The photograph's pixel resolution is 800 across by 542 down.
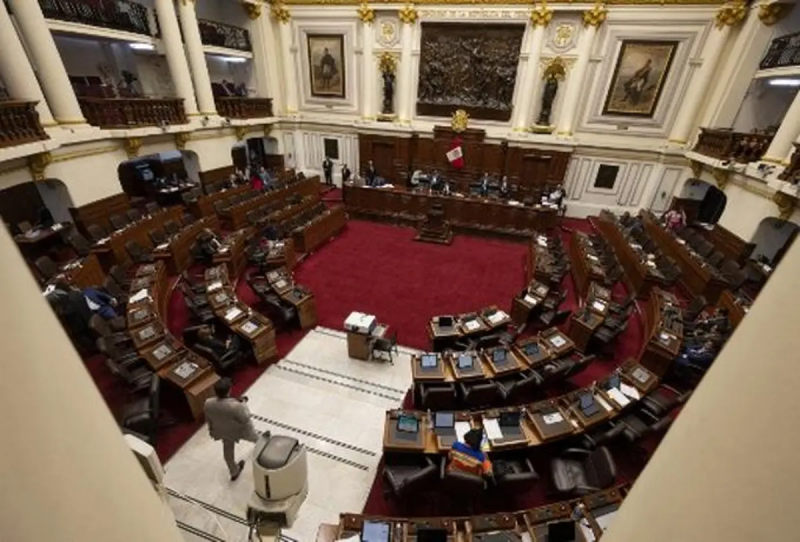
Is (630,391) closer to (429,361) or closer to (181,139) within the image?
(429,361)

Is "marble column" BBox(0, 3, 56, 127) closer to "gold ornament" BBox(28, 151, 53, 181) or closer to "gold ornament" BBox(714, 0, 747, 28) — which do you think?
"gold ornament" BBox(28, 151, 53, 181)

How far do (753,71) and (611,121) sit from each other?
12.5ft

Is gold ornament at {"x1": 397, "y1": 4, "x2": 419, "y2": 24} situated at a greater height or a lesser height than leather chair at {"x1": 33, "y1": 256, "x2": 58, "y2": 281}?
greater

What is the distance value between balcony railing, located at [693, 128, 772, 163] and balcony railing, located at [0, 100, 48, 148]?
17346 mm

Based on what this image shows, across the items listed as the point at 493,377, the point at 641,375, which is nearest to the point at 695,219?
the point at 641,375

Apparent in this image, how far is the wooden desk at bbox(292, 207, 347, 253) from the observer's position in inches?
438

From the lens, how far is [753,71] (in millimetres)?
11344

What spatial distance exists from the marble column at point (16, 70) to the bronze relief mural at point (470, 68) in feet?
38.1

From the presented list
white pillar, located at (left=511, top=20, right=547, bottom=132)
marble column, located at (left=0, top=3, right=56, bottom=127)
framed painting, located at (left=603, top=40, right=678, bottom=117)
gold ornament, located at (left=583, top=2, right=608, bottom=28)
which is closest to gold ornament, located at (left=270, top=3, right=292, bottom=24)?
marble column, located at (left=0, top=3, right=56, bottom=127)

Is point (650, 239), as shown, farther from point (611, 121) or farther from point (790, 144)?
point (611, 121)

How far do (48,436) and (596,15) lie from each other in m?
16.2

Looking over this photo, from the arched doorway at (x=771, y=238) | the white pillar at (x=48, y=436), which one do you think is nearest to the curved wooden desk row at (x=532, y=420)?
the white pillar at (x=48, y=436)

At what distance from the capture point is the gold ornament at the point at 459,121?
14.9 meters

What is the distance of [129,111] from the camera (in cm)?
1084
